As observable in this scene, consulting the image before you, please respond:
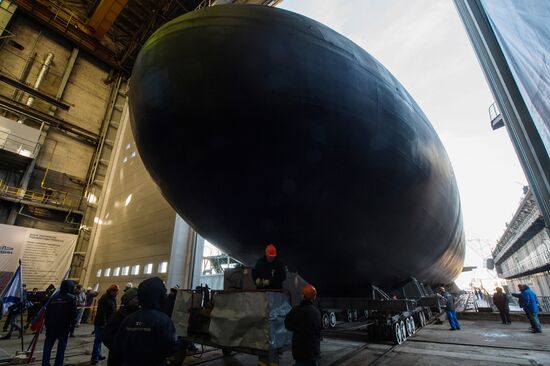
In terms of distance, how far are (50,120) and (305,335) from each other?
Result: 2805 centimetres

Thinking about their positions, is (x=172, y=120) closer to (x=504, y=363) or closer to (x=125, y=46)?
(x=504, y=363)

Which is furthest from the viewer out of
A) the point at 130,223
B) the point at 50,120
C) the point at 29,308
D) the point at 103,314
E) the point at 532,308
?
the point at 50,120

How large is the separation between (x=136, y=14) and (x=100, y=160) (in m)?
13.3

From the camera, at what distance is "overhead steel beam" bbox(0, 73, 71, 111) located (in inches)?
799

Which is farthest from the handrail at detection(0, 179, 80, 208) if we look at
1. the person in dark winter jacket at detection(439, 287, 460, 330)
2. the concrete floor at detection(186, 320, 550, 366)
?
the person in dark winter jacket at detection(439, 287, 460, 330)

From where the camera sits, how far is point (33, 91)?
21406 mm

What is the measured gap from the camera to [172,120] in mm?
3482

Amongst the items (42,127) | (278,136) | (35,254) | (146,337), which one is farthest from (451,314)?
(42,127)

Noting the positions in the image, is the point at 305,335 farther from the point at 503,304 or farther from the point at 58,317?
the point at 503,304

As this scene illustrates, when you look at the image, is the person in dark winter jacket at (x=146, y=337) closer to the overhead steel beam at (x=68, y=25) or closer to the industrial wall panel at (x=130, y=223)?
the industrial wall panel at (x=130, y=223)

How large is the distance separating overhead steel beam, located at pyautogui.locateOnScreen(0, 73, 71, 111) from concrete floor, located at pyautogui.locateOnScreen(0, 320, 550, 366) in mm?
21184

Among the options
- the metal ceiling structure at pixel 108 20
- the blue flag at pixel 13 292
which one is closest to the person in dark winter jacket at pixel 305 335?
the blue flag at pixel 13 292

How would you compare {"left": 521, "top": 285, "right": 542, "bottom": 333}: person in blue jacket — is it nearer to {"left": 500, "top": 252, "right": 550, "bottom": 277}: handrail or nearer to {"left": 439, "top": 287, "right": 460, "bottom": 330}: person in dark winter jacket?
{"left": 439, "top": 287, "right": 460, "bottom": 330}: person in dark winter jacket

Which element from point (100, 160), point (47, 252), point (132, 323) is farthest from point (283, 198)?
point (100, 160)
